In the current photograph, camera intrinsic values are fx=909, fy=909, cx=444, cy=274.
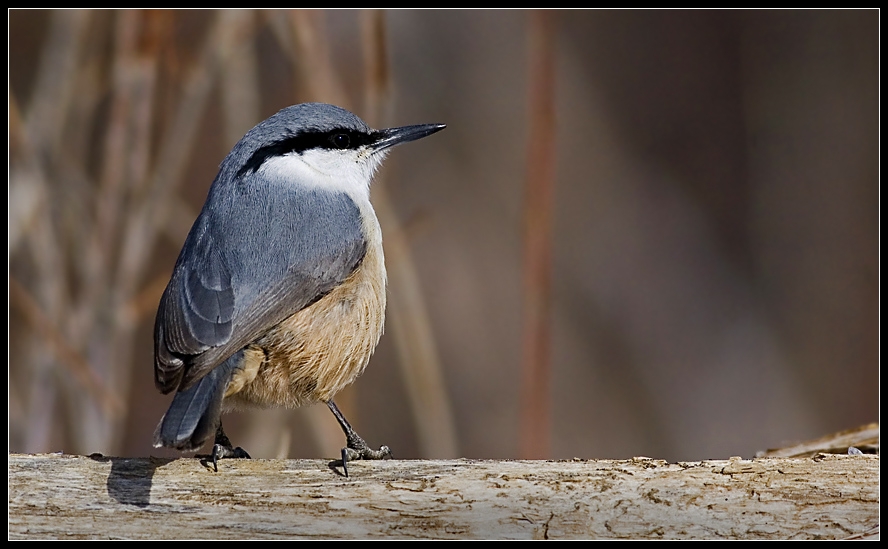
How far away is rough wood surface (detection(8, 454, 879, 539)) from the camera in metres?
1.98

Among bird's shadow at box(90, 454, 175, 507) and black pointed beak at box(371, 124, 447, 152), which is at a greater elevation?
black pointed beak at box(371, 124, 447, 152)

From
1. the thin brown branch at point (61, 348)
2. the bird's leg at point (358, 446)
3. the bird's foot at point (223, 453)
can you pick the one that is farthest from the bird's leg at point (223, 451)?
the thin brown branch at point (61, 348)

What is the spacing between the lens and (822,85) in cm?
503

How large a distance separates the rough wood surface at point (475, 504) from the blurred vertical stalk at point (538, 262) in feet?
3.31

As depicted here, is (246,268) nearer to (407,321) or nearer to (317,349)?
(317,349)

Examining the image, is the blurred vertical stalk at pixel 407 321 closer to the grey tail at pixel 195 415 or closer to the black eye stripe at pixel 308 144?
the black eye stripe at pixel 308 144

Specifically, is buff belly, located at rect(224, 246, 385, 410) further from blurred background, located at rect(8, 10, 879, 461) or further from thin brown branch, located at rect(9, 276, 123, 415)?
blurred background, located at rect(8, 10, 879, 461)

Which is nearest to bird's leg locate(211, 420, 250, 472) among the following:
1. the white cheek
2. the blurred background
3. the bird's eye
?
the white cheek

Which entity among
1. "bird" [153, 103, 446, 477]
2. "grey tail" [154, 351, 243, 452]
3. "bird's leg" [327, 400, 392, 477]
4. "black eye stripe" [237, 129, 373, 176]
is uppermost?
"black eye stripe" [237, 129, 373, 176]

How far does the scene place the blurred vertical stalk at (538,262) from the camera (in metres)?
3.06

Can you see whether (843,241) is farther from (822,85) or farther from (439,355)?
(439,355)

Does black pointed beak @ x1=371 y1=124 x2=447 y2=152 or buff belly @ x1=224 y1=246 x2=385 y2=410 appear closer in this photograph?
buff belly @ x1=224 y1=246 x2=385 y2=410

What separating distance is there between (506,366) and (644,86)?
1.87 metres

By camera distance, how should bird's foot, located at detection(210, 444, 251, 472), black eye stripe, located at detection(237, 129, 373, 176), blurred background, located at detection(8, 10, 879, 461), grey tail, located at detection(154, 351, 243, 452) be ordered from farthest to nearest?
blurred background, located at detection(8, 10, 879, 461)
black eye stripe, located at detection(237, 129, 373, 176)
bird's foot, located at detection(210, 444, 251, 472)
grey tail, located at detection(154, 351, 243, 452)
